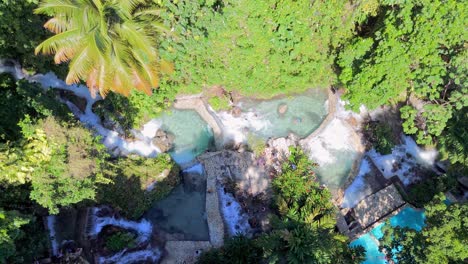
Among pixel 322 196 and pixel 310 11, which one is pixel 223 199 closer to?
pixel 322 196

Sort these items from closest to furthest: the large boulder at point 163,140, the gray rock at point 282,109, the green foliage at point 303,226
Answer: the green foliage at point 303,226
the large boulder at point 163,140
the gray rock at point 282,109

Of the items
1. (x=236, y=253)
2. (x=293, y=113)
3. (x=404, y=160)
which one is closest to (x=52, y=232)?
(x=236, y=253)

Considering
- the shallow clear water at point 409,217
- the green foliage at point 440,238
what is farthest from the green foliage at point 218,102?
the shallow clear water at point 409,217

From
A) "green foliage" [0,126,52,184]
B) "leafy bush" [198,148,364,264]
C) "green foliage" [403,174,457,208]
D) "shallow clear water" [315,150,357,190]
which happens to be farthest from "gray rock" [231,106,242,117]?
"green foliage" [403,174,457,208]

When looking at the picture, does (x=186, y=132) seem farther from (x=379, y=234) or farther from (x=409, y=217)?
(x=409, y=217)

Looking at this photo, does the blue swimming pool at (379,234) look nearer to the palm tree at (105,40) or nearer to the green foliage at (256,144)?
the green foliage at (256,144)

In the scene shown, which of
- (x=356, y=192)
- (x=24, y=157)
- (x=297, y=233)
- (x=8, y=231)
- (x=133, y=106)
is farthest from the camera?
(x=356, y=192)

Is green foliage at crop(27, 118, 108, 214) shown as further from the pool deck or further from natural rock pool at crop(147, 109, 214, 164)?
the pool deck
